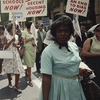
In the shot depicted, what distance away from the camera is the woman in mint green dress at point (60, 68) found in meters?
1.97

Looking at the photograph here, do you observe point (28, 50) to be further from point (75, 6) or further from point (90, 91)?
point (90, 91)

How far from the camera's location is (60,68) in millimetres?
2012

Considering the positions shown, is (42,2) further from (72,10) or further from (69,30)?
(69,30)

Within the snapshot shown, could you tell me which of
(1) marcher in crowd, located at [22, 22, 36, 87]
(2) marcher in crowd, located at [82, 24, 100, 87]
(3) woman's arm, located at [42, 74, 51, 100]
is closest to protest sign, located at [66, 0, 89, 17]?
(1) marcher in crowd, located at [22, 22, 36, 87]

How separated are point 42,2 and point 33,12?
53cm

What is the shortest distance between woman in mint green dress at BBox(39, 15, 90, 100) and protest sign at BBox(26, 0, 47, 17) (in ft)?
18.9

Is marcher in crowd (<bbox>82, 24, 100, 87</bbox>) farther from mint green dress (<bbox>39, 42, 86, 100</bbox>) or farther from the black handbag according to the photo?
mint green dress (<bbox>39, 42, 86, 100</bbox>)

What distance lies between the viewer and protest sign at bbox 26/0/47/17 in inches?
303

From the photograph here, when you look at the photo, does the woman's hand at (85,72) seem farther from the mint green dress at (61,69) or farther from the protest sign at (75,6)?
the protest sign at (75,6)

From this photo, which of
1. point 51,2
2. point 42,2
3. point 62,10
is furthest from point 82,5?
point 62,10

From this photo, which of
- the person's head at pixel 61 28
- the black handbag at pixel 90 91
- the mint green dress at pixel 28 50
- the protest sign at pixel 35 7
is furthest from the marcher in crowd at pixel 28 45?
the person's head at pixel 61 28

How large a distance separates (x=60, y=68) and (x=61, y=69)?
15 mm

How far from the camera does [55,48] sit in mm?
2025

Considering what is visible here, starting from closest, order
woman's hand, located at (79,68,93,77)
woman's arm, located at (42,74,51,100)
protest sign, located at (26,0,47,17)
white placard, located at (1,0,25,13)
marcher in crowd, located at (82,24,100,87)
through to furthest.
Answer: woman's arm, located at (42,74,51,100) → woman's hand, located at (79,68,93,77) → marcher in crowd, located at (82,24,100,87) → white placard, located at (1,0,25,13) → protest sign, located at (26,0,47,17)
